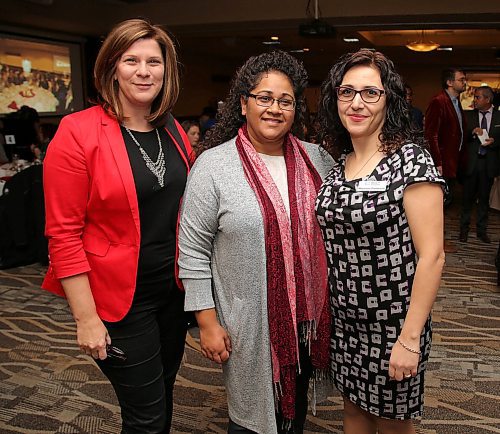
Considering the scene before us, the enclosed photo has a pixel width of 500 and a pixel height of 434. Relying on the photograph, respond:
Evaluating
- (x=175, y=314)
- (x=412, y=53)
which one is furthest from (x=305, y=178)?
(x=412, y=53)

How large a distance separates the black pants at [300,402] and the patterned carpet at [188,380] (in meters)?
0.60

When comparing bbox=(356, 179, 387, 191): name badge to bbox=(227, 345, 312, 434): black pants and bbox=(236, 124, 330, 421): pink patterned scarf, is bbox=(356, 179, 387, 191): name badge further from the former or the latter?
bbox=(227, 345, 312, 434): black pants

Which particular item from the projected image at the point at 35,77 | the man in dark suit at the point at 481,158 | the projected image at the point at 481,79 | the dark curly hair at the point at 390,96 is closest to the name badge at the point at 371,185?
the dark curly hair at the point at 390,96

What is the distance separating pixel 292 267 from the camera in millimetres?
1583

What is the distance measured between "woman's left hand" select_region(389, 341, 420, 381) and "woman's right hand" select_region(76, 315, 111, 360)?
85 cm

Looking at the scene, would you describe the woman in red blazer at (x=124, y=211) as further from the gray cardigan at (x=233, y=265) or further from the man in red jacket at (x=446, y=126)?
the man in red jacket at (x=446, y=126)

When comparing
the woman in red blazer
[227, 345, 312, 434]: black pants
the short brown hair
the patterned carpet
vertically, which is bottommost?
the patterned carpet

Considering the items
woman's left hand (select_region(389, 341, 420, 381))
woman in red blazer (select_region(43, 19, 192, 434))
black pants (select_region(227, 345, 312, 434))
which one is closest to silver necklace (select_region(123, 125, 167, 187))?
woman in red blazer (select_region(43, 19, 192, 434))

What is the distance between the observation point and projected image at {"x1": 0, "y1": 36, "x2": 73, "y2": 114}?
933 cm

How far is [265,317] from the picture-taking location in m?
1.58

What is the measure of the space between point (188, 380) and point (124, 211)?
1683mm

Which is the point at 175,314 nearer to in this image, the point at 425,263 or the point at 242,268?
the point at 242,268

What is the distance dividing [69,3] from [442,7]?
19.4ft

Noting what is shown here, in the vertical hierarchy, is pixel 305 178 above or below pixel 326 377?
above
